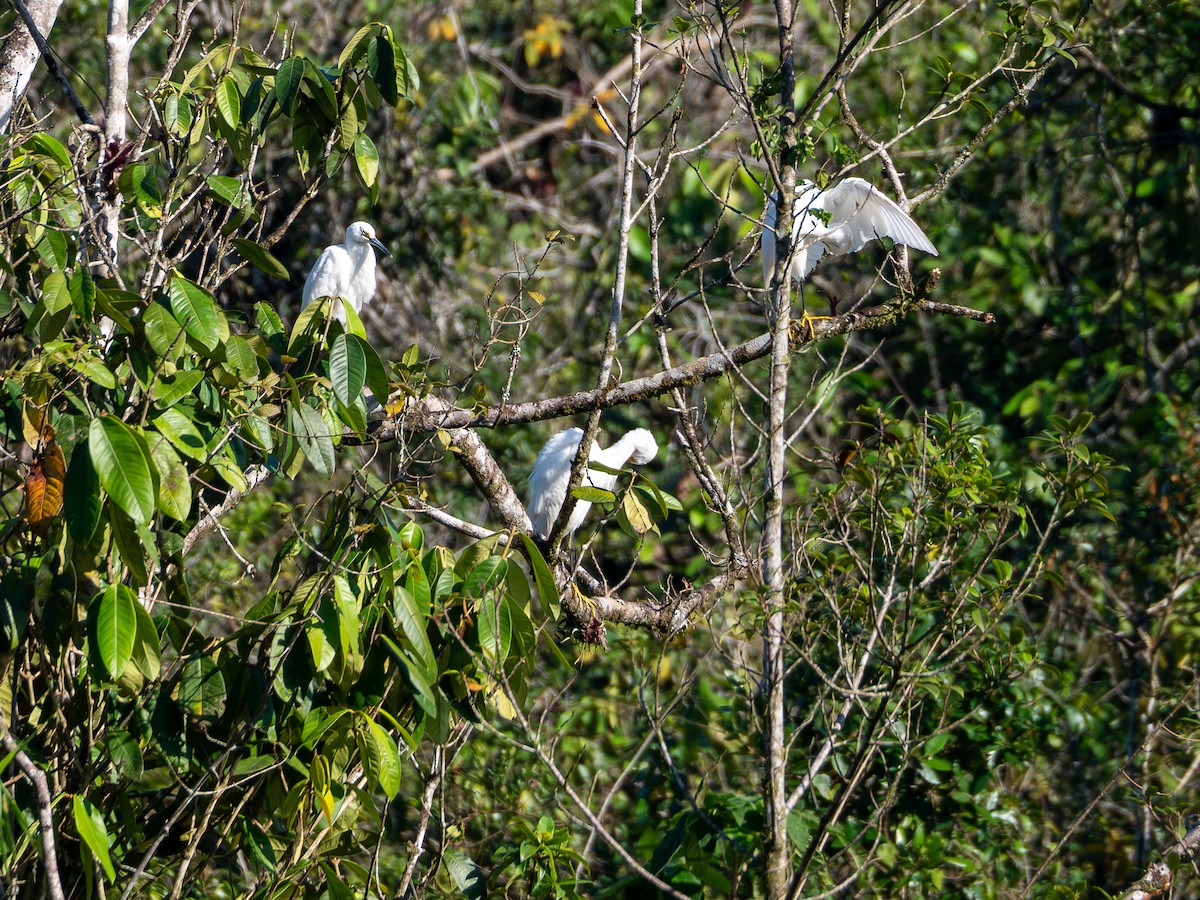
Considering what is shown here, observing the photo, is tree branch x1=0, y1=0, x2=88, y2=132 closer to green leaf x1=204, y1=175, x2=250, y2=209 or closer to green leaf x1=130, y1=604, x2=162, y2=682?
green leaf x1=204, y1=175, x2=250, y2=209

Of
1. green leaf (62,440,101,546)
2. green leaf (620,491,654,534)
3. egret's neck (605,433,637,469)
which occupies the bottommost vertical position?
egret's neck (605,433,637,469)

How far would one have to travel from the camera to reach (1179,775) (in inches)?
217

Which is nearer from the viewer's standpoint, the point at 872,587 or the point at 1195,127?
the point at 872,587

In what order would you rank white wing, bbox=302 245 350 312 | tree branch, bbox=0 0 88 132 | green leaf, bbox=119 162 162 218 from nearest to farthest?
green leaf, bbox=119 162 162 218
tree branch, bbox=0 0 88 132
white wing, bbox=302 245 350 312

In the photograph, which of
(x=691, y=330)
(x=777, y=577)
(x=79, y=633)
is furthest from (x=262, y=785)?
(x=691, y=330)

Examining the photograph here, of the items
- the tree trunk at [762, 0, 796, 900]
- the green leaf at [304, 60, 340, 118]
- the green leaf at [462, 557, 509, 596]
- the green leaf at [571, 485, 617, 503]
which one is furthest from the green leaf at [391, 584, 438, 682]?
the green leaf at [304, 60, 340, 118]

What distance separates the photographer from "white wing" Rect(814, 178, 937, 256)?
3.92 meters

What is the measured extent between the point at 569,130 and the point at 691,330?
8.18 ft

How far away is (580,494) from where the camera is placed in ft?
8.57

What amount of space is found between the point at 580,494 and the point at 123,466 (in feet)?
3.35

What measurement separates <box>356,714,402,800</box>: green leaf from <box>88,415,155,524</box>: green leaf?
0.61 m

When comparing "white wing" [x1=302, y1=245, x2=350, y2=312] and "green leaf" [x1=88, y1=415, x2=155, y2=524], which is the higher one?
"green leaf" [x1=88, y1=415, x2=155, y2=524]

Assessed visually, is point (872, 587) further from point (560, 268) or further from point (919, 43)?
point (919, 43)

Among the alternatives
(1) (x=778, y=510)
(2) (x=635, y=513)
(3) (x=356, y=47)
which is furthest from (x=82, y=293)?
(1) (x=778, y=510)
